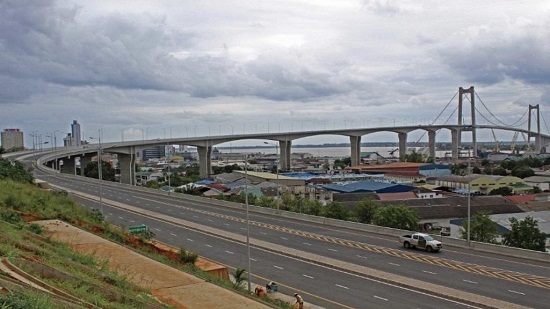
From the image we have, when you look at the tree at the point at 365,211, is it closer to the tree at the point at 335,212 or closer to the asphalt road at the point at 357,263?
the tree at the point at 335,212

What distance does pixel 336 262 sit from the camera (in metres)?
24.9

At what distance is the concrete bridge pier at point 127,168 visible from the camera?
9712 centimetres

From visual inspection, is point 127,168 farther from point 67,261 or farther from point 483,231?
point 67,261

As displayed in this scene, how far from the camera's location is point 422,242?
1087 inches

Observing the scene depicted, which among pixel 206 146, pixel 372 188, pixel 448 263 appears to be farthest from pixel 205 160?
pixel 448 263

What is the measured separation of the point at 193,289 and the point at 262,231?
61.7 ft

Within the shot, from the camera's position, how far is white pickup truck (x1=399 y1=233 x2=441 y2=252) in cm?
2730

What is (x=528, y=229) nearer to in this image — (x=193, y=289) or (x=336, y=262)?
(x=336, y=262)

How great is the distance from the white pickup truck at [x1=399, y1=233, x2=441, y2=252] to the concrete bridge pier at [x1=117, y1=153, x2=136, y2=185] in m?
76.5

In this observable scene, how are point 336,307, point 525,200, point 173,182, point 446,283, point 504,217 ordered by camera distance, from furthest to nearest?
point 173,182
point 525,200
point 504,217
point 446,283
point 336,307

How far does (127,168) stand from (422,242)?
79.9 metres

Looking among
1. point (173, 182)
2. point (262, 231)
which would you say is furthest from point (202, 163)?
point (262, 231)

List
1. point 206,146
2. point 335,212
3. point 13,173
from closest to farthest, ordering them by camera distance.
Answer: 1. point 13,173
2. point 335,212
3. point 206,146

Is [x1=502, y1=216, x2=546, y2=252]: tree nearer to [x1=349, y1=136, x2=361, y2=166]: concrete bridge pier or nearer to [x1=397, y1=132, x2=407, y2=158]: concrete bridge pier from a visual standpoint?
[x1=349, y1=136, x2=361, y2=166]: concrete bridge pier
